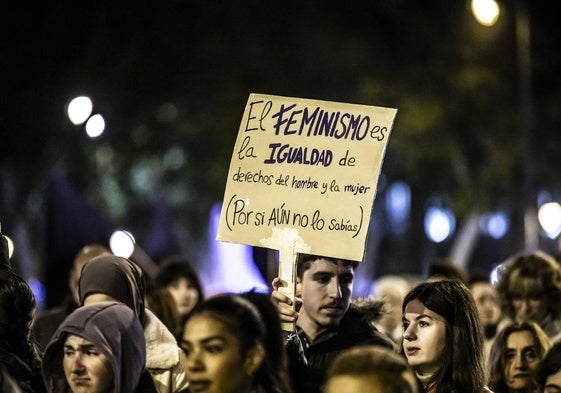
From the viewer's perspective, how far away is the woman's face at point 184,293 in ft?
37.2

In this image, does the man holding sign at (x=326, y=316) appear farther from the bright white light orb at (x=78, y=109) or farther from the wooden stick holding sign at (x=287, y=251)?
the bright white light orb at (x=78, y=109)

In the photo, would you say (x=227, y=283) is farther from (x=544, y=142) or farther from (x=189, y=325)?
(x=189, y=325)

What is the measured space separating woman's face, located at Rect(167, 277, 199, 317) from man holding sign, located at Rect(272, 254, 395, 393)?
403 centimetres

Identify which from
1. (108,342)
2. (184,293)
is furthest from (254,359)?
(184,293)

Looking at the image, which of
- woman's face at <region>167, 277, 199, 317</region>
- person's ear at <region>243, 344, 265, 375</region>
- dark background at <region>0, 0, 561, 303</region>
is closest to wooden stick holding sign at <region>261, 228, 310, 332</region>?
person's ear at <region>243, 344, 265, 375</region>

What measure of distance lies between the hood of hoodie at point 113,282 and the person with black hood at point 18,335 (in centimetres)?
46

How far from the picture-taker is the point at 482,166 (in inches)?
1213

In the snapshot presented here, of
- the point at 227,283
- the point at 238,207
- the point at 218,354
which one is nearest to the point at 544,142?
the point at 227,283

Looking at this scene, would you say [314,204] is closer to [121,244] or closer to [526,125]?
[121,244]

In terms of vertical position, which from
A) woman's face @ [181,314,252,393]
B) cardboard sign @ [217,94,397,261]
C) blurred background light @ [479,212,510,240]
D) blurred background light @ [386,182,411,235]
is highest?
blurred background light @ [386,182,411,235]

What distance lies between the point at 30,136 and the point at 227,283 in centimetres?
1962

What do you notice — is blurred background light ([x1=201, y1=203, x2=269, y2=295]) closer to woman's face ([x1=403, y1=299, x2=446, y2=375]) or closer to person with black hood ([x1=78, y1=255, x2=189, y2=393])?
person with black hood ([x1=78, y1=255, x2=189, y2=393])

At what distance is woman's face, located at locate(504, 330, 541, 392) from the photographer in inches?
314

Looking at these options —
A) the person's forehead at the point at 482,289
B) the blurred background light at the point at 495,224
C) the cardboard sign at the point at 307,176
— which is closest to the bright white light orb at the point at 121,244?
the person's forehead at the point at 482,289
